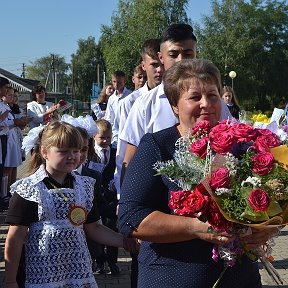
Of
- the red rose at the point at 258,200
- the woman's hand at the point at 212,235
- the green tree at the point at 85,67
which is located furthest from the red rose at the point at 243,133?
the green tree at the point at 85,67

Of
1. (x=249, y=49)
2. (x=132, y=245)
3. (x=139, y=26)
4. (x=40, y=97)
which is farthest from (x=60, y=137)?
(x=139, y=26)

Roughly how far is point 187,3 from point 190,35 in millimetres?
59991

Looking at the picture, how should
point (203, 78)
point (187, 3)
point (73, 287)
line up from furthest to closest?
point (187, 3) → point (73, 287) → point (203, 78)

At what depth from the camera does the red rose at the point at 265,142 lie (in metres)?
2.19

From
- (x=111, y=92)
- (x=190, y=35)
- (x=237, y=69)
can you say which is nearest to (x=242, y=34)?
(x=237, y=69)

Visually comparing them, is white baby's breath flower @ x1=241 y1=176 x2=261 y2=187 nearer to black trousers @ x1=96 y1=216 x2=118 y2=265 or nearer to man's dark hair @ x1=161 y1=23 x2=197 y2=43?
man's dark hair @ x1=161 y1=23 x2=197 y2=43

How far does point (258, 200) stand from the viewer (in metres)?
2.03

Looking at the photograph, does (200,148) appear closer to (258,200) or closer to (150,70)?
(258,200)

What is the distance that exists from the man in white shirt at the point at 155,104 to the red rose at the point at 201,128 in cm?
138

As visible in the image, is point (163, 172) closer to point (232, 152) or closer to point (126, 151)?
point (232, 152)

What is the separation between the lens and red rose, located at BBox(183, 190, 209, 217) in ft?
6.95

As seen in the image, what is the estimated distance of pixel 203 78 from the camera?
2545mm

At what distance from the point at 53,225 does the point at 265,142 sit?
5.22ft

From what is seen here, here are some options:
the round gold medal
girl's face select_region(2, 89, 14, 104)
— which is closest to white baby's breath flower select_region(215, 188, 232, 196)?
the round gold medal
